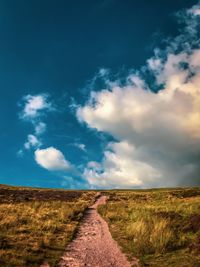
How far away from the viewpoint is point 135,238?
1861 centimetres

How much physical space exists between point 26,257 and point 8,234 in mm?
6292

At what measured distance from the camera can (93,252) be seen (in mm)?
15922

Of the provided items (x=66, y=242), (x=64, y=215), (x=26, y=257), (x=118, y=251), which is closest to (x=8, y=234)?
(x=66, y=242)

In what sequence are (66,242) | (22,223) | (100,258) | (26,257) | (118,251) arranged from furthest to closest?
(22,223) → (66,242) → (118,251) → (100,258) → (26,257)

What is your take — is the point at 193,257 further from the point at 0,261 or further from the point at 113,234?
the point at 0,261

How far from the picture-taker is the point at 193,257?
1457 centimetres

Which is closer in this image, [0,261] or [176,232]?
[0,261]

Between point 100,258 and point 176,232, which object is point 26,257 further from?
point 176,232

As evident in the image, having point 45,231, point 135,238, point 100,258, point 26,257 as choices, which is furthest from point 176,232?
point 26,257

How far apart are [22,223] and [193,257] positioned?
46.4 feet

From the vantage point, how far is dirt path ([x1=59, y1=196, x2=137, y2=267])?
13828mm

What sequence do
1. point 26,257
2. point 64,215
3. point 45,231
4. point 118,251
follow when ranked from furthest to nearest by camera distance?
point 64,215, point 45,231, point 118,251, point 26,257

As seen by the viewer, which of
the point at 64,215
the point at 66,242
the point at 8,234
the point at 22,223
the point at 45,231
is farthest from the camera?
the point at 64,215

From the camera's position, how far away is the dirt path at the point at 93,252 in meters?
13.8
